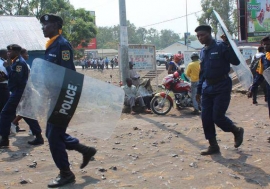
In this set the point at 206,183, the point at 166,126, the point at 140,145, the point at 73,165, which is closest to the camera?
the point at 206,183

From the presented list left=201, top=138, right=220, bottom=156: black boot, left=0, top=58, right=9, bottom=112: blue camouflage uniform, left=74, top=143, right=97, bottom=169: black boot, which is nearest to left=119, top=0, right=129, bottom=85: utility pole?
left=0, top=58, right=9, bottom=112: blue camouflage uniform

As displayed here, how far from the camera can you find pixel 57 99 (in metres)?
3.97

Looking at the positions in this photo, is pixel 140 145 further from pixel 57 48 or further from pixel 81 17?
pixel 81 17

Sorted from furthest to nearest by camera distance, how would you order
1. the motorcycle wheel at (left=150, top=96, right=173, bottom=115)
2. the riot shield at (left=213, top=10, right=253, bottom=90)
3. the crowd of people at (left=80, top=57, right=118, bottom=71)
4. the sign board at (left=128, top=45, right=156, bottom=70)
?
1. the crowd of people at (left=80, top=57, right=118, bottom=71)
2. the sign board at (left=128, top=45, right=156, bottom=70)
3. the motorcycle wheel at (left=150, top=96, right=173, bottom=115)
4. the riot shield at (left=213, top=10, right=253, bottom=90)

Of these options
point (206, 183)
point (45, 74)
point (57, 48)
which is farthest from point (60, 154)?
point (206, 183)

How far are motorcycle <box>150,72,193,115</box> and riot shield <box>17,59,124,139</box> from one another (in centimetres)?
588

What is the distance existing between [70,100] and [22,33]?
15551 mm

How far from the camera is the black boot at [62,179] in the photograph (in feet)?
13.7

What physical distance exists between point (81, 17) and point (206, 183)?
40.3 meters

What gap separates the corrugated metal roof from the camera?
17.6m

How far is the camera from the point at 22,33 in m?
18.4

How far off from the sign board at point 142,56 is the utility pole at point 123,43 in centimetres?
181

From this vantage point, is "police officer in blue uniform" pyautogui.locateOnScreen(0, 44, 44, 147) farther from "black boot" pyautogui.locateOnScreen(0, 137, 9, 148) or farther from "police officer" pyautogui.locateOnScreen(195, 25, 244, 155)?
"police officer" pyautogui.locateOnScreen(195, 25, 244, 155)

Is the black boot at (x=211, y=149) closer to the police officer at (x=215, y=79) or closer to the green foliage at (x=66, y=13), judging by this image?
the police officer at (x=215, y=79)
